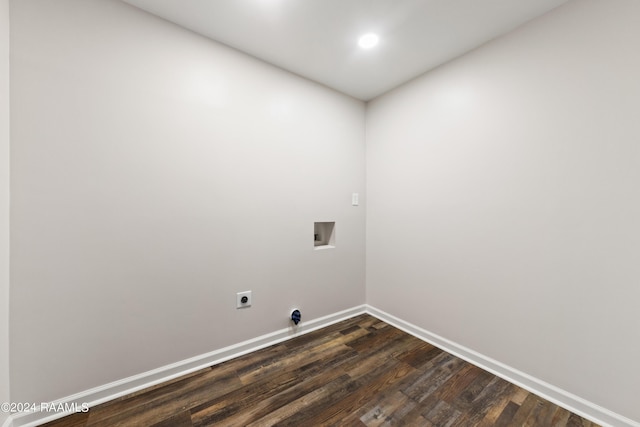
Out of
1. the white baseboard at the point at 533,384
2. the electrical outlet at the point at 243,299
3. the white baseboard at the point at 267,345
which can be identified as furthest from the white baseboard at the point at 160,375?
the white baseboard at the point at 533,384

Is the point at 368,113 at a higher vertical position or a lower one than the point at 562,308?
higher

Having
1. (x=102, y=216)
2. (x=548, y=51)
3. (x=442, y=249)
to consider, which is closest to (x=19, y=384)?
(x=102, y=216)

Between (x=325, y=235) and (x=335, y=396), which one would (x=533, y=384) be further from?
(x=325, y=235)

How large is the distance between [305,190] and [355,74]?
3.72 feet

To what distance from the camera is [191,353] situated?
1666 mm

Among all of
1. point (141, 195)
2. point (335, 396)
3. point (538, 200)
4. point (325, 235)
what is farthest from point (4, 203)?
point (538, 200)

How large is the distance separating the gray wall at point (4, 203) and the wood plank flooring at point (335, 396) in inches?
15.8

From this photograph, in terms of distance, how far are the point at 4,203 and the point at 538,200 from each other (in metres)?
2.86

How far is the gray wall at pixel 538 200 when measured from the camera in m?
1.24

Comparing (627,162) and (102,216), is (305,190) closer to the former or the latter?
(102,216)

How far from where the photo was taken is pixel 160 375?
1545mm

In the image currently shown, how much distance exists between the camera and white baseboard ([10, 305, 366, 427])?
1.23 metres

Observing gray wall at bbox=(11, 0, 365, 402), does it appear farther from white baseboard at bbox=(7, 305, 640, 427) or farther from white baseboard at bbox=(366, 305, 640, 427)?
white baseboard at bbox=(366, 305, 640, 427)

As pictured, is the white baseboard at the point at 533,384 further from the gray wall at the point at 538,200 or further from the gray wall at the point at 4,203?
the gray wall at the point at 4,203
